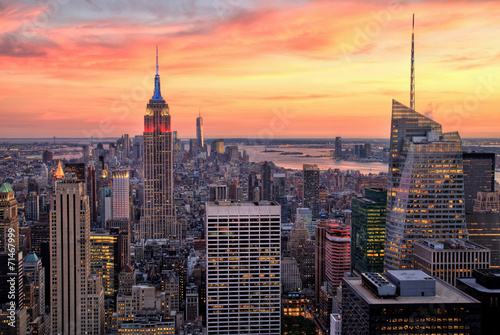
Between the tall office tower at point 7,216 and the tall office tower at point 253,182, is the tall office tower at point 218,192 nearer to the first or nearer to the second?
the tall office tower at point 253,182

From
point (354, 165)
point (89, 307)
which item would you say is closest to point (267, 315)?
point (89, 307)

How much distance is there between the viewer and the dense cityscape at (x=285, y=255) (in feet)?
75.9

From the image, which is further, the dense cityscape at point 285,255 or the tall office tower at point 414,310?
the dense cityscape at point 285,255

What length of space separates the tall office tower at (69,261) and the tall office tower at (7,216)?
37.6ft

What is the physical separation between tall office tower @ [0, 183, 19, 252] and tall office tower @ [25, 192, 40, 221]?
274 inches

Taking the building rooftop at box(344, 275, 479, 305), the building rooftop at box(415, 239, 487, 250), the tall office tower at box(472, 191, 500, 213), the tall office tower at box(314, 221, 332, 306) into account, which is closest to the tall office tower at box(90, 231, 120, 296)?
the tall office tower at box(314, 221, 332, 306)

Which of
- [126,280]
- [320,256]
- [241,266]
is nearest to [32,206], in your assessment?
[126,280]

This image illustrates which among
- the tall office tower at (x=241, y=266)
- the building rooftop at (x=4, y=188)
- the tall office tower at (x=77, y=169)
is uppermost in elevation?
the tall office tower at (x=77, y=169)

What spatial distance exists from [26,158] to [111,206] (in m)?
31.2

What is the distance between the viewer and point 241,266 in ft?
105

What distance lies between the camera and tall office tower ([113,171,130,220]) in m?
78.4

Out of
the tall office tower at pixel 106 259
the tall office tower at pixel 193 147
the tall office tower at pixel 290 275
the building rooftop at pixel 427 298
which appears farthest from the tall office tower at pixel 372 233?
the tall office tower at pixel 193 147

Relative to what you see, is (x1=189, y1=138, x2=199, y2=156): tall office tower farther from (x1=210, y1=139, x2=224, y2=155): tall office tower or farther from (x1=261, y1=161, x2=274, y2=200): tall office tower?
(x1=261, y1=161, x2=274, y2=200): tall office tower

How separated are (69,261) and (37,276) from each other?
8.14 meters
